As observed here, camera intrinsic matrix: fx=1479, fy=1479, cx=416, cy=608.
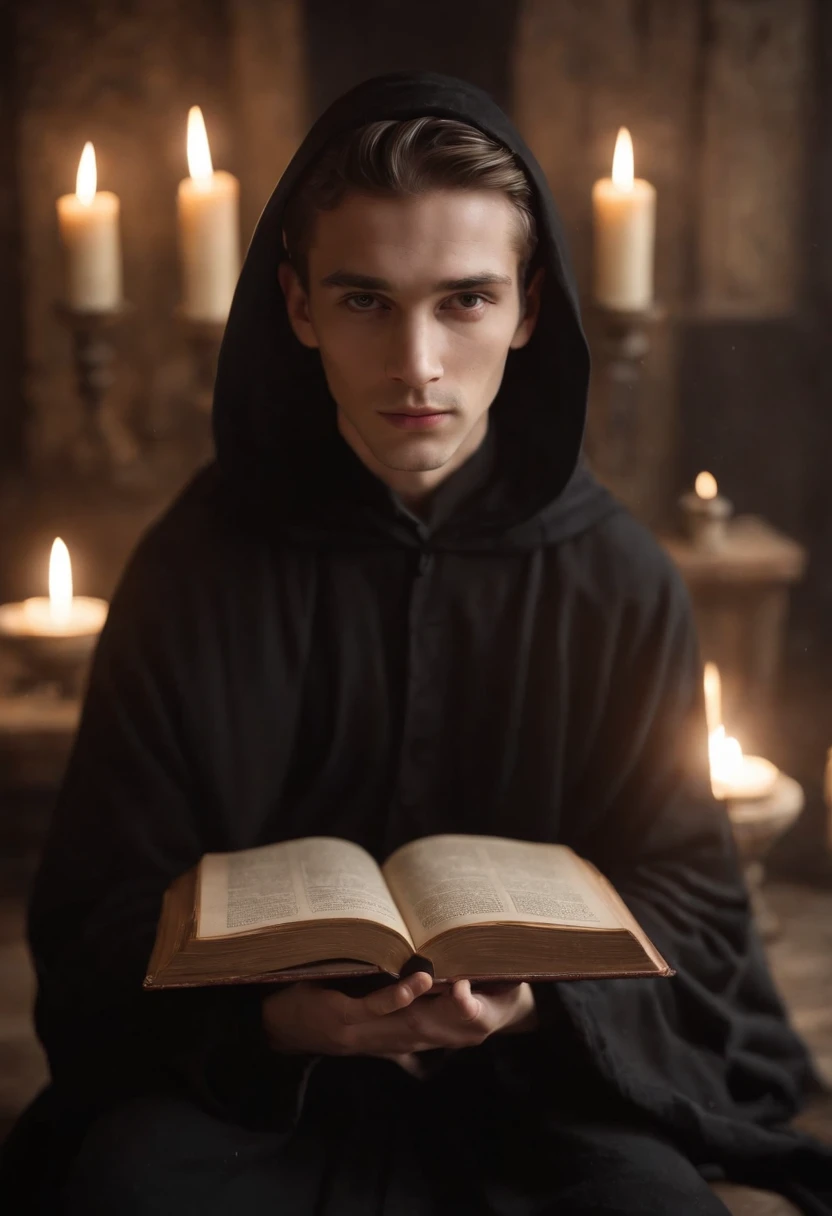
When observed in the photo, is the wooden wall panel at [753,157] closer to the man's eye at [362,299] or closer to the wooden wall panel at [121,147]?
the wooden wall panel at [121,147]

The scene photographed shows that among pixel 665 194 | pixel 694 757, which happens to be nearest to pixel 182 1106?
pixel 694 757

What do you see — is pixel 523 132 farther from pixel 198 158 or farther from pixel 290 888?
pixel 290 888

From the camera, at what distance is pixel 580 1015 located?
192 cm

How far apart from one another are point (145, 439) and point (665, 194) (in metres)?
1.37

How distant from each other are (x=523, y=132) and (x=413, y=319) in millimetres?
1655

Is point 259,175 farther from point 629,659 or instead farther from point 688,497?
point 629,659

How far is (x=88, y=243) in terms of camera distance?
2.96 metres

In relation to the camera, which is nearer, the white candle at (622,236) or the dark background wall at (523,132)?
the white candle at (622,236)

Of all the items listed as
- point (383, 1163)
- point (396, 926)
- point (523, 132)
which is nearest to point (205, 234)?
point (523, 132)

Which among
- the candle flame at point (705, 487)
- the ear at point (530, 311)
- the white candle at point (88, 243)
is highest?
the white candle at point (88, 243)

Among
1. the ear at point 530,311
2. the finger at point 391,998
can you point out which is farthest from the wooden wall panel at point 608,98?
the finger at point 391,998

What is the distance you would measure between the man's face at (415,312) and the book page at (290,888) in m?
0.54

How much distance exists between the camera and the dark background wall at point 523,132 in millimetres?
3342

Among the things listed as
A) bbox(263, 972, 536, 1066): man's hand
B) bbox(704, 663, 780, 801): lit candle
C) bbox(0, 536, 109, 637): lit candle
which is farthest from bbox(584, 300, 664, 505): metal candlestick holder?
bbox(263, 972, 536, 1066): man's hand
